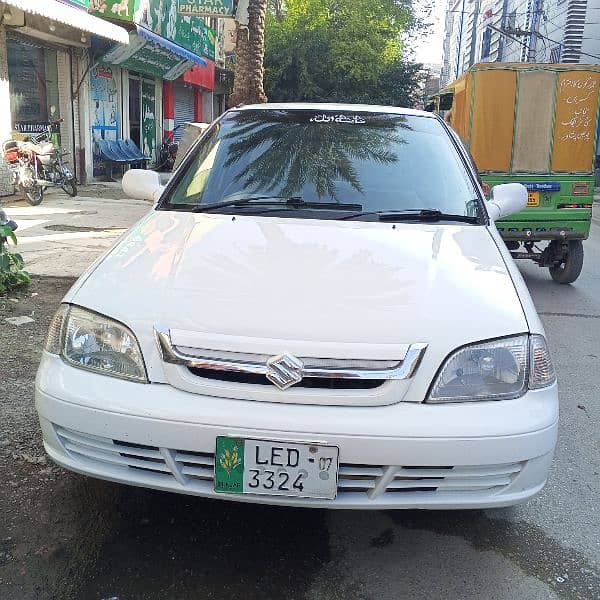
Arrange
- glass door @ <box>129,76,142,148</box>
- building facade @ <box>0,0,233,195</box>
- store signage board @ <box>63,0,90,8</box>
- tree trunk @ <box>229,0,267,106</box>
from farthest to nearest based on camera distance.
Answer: glass door @ <box>129,76,142,148</box> → store signage board @ <box>63,0,90,8</box> → building facade @ <box>0,0,233,195</box> → tree trunk @ <box>229,0,267,106</box>

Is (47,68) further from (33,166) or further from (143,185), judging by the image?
(143,185)

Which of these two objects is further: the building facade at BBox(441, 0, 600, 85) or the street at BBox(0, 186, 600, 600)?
the building facade at BBox(441, 0, 600, 85)

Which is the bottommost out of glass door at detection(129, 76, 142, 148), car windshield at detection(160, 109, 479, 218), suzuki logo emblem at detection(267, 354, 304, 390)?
suzuki logo emblem at detection(267, 354, 304, 390)

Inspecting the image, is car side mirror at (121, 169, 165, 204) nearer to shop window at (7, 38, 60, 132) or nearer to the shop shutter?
shop window at (7, 38, 60, 132)

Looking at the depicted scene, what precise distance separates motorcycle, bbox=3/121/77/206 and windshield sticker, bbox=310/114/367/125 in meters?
7.96

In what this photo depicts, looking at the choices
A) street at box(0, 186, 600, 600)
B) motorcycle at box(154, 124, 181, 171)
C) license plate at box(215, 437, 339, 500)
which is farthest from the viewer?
motorcycle at box(154, 124, 181, 171)

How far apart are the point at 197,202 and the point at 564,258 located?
17.8 ft

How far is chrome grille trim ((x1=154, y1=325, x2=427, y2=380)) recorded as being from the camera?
7.04 ft

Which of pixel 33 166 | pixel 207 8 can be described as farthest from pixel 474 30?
pixel 33 166

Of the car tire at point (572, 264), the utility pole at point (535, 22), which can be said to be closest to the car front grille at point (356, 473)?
the car tire at point (572, 264)

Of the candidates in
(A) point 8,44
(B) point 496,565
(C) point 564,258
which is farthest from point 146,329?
(A) point 8,44

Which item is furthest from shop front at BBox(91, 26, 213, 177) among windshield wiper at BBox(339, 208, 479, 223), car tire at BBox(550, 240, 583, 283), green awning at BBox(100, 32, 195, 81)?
windshield wiper at BBox(339, 208, 479, 223)

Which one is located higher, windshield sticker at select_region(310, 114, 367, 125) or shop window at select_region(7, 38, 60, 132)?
shop window at select_region(7, 38, 60, 132)

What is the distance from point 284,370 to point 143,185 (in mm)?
2123
